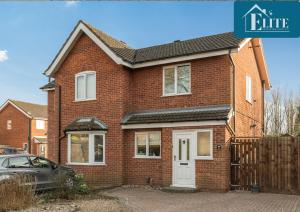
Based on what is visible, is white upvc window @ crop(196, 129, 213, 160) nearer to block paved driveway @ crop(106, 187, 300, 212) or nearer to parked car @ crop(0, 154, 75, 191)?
block paved driveway @ crop(106, 187, 300, 212)

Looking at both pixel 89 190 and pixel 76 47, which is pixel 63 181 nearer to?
pixel 89 190

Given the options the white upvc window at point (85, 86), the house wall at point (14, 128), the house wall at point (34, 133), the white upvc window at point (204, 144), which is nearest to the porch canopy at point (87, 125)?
the white upvc window at point (85, 86)

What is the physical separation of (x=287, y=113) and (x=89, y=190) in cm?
2732

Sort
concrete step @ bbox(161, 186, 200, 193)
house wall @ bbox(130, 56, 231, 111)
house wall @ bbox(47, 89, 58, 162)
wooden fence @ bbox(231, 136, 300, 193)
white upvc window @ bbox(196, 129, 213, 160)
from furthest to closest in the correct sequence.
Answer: house wall @ bbox(47, 89, 58, 162)
house wall @ bbox(130, 56, 231, 111)
white upvc window @ bbox(196, 129, 213, 160)
concrete step @ bbox(161, 186, 200, 193)
wooden fence @ bbox(231, 136, 300, 193)

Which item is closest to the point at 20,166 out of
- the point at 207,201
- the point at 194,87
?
the point at 207,201

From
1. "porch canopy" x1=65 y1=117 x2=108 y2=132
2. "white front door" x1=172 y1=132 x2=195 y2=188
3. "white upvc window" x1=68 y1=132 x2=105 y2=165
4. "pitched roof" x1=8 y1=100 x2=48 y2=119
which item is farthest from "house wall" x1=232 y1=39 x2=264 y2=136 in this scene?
"pitched roof" x1=8 y1=100 x2=48 y2=119

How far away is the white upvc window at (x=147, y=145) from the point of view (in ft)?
57.7

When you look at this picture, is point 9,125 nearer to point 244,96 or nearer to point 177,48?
point 177,48

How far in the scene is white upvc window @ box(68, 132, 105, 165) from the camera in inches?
745

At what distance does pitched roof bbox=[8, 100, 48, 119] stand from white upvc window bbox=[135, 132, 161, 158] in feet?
105

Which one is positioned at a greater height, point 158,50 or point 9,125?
point 158,50

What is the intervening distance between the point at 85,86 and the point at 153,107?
4.08 m

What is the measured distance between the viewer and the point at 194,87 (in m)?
17.2

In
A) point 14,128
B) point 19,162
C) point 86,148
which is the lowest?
point 19,162
